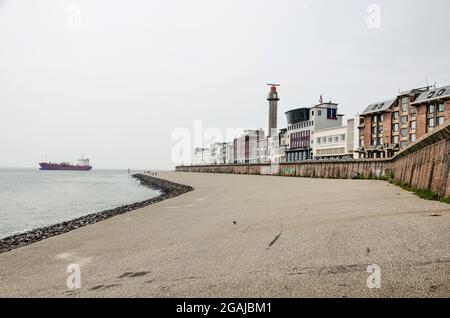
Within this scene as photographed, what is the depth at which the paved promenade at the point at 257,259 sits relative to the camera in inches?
204

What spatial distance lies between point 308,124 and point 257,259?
300 feet

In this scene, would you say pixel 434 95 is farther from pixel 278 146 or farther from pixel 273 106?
pixel 273 106

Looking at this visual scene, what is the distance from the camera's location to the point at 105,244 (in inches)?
391

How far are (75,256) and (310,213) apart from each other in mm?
8099

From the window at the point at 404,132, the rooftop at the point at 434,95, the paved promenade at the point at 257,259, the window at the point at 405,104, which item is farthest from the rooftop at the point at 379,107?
the paved promenade at the point at 257,259

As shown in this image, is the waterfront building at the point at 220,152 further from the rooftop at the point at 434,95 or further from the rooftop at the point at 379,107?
the rooftop at the point at 434,95

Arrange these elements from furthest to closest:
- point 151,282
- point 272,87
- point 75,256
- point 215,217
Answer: point 272,87
point 215,217
point 75,256
point 151,282

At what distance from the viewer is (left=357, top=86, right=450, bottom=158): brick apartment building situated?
5931 cm

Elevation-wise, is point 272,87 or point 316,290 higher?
point 272,87

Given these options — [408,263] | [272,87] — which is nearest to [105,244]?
[408,263]

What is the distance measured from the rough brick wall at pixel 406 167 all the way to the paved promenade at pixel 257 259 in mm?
2478

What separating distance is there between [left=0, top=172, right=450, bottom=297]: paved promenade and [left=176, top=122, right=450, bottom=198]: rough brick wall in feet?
8.13
